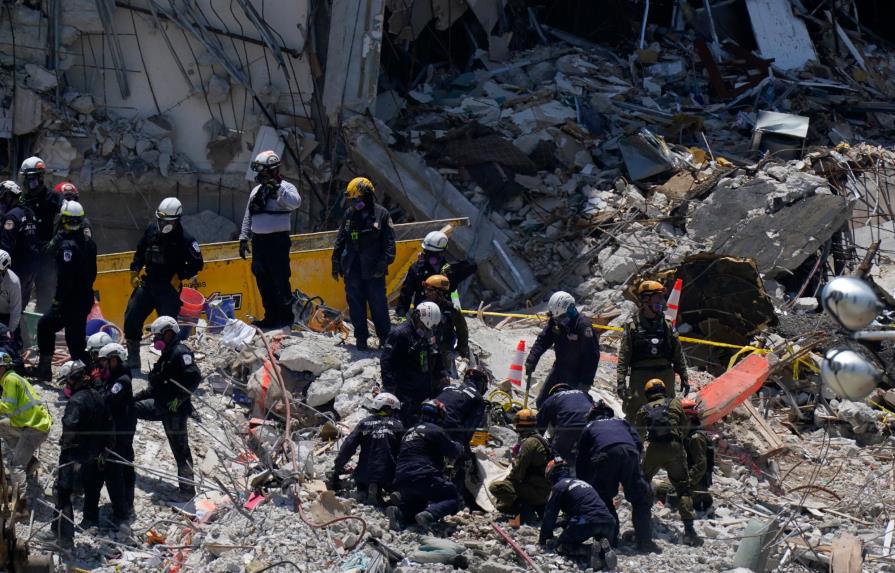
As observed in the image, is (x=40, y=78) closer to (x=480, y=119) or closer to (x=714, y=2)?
(x=480, y=119)

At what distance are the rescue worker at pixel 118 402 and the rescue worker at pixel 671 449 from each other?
3.99 m

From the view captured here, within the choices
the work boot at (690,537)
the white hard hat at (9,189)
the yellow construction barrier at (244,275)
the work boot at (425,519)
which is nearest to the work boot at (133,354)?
the white hard hat at (9,189)

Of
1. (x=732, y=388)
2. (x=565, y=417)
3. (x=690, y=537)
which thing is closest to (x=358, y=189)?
(x=565, y=417)

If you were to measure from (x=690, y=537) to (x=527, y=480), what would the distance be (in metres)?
1.36

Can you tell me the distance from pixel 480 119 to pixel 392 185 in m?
1.68

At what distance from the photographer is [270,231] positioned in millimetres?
14047

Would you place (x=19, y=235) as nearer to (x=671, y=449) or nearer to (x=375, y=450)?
(x=375, y=450)

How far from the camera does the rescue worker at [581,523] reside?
34.8ft

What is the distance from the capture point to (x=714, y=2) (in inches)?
943

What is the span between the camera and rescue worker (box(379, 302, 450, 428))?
12.4m

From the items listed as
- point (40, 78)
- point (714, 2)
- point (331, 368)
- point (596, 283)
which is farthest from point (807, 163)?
point (40, 78)

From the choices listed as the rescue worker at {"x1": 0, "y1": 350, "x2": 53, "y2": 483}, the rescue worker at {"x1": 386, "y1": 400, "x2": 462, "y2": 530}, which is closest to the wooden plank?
the rescue worker at {"x1": 386, "y1": 400, "x2": 462, "y2": 530}

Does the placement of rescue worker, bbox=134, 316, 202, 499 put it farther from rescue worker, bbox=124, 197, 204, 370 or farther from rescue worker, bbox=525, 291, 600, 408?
rescue worker, bbox=525, 291, 600, 408

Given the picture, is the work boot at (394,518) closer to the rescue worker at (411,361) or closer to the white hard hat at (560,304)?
the rescue worker at (411,361)
